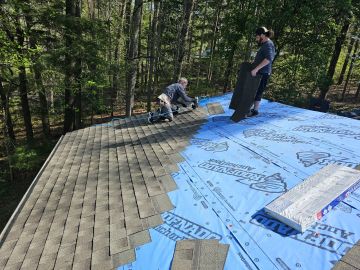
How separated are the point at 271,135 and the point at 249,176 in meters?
1.99

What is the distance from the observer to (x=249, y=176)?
4402 mm

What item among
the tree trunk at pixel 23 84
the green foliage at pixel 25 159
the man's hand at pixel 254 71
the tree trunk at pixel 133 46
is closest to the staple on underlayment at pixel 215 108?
the man's hand at pixel 254 71

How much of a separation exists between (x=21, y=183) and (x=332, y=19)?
1721 cm

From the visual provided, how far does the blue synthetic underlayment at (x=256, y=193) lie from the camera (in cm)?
284

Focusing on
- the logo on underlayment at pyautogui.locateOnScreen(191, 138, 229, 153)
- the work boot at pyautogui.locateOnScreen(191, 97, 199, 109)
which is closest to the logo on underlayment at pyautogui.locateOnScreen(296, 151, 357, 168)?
the logo on underlayment at pyautogui.locateOnScreen(191, 138, 229, 153)

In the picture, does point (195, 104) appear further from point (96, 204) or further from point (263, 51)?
point (96, 204)

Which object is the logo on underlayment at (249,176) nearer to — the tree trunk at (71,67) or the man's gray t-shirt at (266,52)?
the man's gray t-shirt at (266,52)

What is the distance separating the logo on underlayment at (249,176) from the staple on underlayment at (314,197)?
0.87 feet

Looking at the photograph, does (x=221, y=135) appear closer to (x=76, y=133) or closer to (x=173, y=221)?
(x=173, y=221)

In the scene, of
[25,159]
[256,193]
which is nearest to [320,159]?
[256,193]

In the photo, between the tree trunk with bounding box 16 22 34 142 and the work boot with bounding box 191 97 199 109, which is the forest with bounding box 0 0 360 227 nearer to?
the tree trunk with bounding box 16 22 34 142

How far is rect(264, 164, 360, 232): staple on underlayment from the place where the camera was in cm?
318

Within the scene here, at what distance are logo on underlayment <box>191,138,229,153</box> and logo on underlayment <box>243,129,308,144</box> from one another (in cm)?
72

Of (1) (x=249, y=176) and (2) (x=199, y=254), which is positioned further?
(1) (x=249, y=176)
